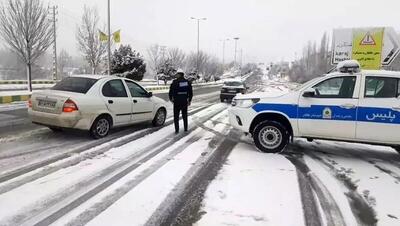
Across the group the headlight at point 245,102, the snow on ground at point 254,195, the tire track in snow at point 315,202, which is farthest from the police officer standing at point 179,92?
the tire track in snow at point 315,202

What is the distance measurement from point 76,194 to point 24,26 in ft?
79.7

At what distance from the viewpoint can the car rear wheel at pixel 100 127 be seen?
8.88 meters

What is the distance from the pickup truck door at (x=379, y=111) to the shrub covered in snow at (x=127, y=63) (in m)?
35.0

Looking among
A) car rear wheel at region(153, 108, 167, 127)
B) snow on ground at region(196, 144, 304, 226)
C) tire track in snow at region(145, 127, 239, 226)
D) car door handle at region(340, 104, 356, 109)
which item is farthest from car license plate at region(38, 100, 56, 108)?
car door handle at region(340, 104, 356, 109)

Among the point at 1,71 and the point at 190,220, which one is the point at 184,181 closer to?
the point at 190,220

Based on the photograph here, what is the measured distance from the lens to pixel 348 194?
5500 mm

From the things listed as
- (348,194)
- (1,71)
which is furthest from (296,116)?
(1,71)

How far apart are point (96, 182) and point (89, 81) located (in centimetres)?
426

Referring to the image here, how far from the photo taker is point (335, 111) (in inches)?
300

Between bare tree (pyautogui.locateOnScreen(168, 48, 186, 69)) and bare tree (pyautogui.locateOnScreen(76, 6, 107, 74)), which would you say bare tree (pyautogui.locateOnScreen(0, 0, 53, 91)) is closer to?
bare tree (pyautogui.locateOnScreen(76, 6, 107, 74))

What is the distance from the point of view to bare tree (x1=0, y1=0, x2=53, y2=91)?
85.5 feet

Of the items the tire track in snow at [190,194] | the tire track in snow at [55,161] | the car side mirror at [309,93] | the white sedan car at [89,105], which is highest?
the car side mirror at [309,93]

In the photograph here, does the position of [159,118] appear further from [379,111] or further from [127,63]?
[127,63]

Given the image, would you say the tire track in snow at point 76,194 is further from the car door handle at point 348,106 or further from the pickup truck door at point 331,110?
the car door handle at point 348,106
